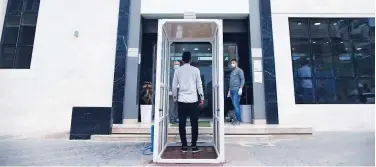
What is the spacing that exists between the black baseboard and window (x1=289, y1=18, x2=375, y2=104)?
15.4ft

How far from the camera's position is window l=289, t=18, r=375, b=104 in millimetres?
5797

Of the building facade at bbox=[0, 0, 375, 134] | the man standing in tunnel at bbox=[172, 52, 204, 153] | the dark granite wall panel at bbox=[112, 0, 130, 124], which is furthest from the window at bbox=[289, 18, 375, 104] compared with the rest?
the dark granite wall panel at bbox=[112, 0, 130, 124]

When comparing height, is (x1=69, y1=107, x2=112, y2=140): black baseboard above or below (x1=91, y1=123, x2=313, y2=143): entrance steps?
above

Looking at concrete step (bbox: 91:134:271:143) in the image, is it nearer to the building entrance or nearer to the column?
the building entrance

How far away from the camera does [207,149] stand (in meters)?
3.75

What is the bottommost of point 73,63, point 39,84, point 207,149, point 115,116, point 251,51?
point 207,149

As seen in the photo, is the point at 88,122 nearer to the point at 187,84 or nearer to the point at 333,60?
the point at 187,84

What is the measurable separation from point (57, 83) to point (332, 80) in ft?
23.2

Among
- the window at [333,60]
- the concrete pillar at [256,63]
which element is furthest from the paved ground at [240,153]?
the window at [333,60]

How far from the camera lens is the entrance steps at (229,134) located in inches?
A: 178

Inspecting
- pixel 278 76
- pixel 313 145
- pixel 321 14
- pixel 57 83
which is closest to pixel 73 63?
pixel 57 83

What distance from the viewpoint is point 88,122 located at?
183 inches

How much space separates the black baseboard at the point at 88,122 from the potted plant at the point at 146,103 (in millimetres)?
1102

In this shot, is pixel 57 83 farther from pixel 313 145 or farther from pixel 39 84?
pixel 313 145
